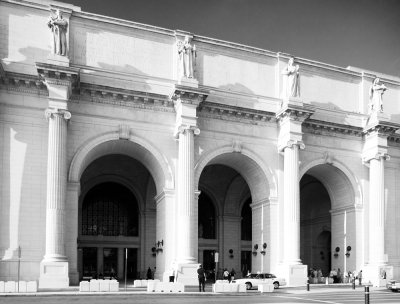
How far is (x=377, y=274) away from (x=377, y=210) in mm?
5032

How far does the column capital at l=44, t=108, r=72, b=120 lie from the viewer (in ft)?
113

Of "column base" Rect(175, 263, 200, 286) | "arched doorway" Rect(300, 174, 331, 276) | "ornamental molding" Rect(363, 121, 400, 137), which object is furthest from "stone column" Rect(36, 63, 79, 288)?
"arched doorway" Rect(300, 174, 331, 276)

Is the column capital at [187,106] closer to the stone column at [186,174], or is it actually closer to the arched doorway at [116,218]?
the stone column at [186,174]

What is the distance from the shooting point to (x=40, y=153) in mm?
34938

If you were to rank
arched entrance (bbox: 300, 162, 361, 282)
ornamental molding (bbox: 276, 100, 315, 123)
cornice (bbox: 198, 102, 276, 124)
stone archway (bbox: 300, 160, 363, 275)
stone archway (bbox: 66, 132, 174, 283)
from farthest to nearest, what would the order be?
arched entrance (bbox: 300, 162, 361, 282), stone archway (bbox: 300, 160, 363, 275), ornamental molding (bbox: 276, 100, 315, 123), cornice (bbox: 198, 102, 276, 124), stone archway (bbox: 66, 132, 174, 283)

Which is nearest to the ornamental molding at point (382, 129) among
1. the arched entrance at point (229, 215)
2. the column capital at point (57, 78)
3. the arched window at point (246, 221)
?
the arched entrance at point (229, 215)

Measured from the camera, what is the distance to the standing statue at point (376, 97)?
4588cm

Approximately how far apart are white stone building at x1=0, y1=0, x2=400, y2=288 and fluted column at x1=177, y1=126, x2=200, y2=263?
3.7 inches

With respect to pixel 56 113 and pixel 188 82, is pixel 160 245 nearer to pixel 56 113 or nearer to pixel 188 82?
pixel 188 82

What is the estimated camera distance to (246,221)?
177 ft

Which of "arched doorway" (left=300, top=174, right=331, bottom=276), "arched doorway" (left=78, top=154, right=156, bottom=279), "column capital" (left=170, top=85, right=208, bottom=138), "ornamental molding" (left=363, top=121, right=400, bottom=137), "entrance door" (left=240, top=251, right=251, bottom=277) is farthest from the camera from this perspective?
"arched doorway" (left=300, top=174, right=331, bottom=276)

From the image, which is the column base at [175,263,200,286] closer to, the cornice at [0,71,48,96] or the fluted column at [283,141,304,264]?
the fluted column at [283,141,304,264]

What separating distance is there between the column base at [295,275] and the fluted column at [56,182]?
15.7m

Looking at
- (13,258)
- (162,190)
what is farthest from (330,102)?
(13,258)
